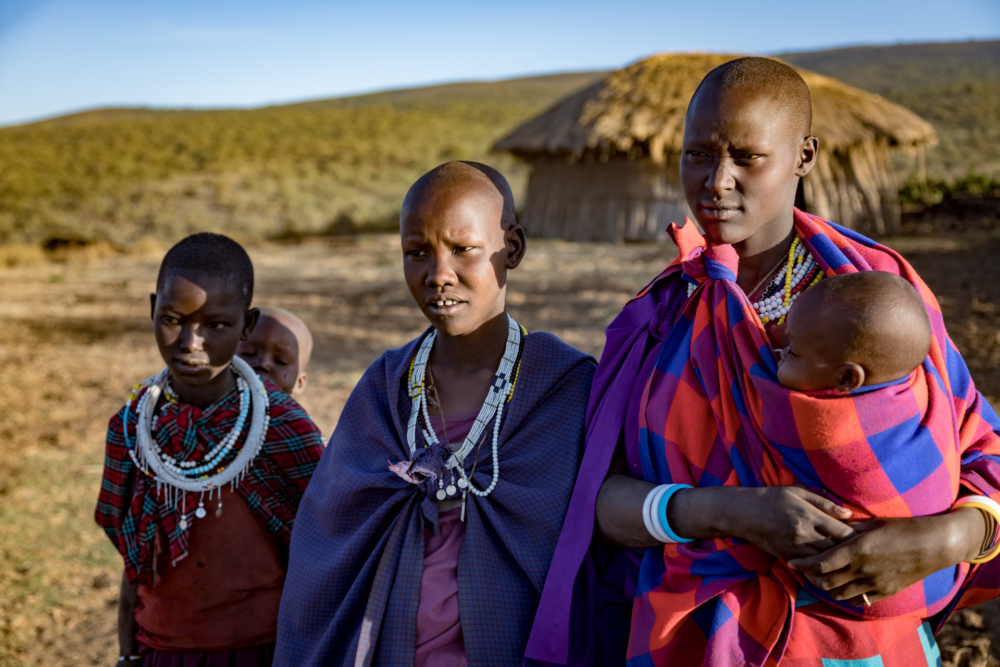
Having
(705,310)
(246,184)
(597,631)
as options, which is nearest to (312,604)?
(597,631)

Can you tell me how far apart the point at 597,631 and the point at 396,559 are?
20.5 inches

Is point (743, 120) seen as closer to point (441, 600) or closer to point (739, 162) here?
point (739, 162)

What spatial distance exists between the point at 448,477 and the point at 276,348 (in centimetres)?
132

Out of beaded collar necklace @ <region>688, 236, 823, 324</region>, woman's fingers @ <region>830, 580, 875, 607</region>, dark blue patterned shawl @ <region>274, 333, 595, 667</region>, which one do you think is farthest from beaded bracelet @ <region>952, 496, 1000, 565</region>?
dark blue patterned shawl @ <region>274, 333, 595, 667</region>

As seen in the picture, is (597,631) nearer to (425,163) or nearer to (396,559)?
(396,559)

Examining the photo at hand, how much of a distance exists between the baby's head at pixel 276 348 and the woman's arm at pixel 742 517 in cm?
165

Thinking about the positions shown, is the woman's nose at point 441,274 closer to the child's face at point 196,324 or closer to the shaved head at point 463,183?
the shaved head at point 463,183

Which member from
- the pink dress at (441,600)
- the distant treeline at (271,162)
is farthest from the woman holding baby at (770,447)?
the distant treeline at (271,162)

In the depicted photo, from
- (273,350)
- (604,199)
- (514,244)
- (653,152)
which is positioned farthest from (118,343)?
(604,199)

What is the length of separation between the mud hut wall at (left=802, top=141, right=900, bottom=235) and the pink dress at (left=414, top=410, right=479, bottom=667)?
46.7 feet

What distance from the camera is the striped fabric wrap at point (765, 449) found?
1.44 meters

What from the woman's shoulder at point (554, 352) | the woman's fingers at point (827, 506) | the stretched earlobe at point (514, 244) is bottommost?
the woman's fingers at point (827, 506)

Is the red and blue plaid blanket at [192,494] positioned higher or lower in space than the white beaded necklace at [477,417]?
lower

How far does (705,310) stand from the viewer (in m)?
1.67
